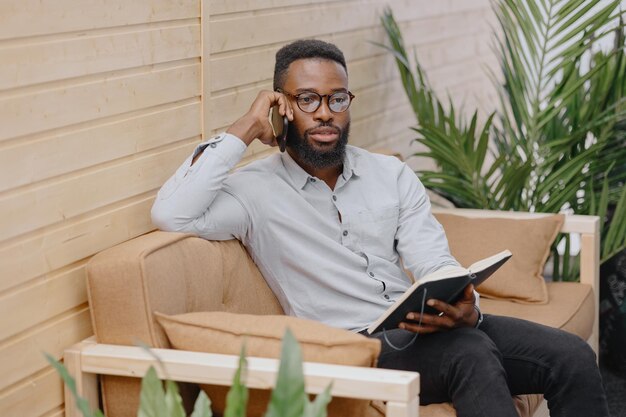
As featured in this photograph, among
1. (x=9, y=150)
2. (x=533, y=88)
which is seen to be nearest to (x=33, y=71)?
(x=9, y=150)

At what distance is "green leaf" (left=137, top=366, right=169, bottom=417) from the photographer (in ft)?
4.85

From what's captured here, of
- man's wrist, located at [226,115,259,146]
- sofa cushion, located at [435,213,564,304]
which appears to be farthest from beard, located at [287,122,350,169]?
sofa cushion, located at [435,213,564,304]

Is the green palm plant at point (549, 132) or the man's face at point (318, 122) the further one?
the green palm plant at point (549, 132)

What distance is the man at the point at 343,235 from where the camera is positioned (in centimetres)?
241

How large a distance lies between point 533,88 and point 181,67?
67.4 inches

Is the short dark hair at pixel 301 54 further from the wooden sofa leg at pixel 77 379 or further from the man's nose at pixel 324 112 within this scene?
the wooden sofa leg at pixel 77 379

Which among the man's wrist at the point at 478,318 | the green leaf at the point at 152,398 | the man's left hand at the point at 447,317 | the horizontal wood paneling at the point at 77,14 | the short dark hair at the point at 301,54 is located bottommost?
the man's wrist at the point at 478,318

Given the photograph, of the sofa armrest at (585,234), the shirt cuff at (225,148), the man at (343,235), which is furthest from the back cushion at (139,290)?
the sofa armrest at (585,234)

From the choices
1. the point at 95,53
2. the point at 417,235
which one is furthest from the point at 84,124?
the point at 417,235

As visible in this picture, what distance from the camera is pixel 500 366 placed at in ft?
7.63

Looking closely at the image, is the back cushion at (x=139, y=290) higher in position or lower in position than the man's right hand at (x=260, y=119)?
lower

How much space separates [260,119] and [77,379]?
81cm

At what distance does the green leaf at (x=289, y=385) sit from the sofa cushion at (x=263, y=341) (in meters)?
0.73

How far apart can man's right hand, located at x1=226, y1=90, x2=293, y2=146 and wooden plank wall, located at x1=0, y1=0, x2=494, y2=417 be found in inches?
7.7
